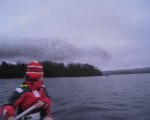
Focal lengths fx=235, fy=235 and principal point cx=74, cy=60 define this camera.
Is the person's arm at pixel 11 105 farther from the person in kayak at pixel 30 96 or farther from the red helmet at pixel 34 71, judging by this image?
the red helmet at pixel 34 71

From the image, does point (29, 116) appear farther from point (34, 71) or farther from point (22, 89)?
point (34, 71)

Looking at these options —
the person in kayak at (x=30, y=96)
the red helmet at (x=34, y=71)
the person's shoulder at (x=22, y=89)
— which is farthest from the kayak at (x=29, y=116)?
the red helmet at (x=34, y=71)

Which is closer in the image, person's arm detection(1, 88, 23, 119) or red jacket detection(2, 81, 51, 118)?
person's arm detection(1, 88, 23, 119)

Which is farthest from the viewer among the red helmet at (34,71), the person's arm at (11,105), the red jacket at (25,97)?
the red helmet at (34,71)

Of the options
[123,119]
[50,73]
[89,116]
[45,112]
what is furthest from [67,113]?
[50,73]

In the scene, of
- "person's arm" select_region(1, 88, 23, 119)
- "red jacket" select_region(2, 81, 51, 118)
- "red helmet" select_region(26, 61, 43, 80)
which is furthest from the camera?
"red helmet" select_region(26, 61, 43, 80)

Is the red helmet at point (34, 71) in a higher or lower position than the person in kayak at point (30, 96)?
higher

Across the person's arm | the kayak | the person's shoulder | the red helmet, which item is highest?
the red helmet

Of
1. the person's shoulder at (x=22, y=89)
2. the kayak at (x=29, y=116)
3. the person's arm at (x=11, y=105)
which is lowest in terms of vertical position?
the kayak at (x=29, y=116)

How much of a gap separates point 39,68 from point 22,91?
0.59 m

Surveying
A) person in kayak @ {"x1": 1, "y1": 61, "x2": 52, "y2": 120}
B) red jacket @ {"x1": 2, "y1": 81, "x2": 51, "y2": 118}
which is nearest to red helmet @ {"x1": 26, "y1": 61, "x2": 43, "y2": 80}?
person in kayak @ {"x1": 1, "y1": 61, "x2": 52, "y2": 120}

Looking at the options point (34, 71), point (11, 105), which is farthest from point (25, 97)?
point (34, 71)

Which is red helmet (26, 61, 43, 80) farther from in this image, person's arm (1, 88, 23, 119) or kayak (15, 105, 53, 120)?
kayak (15, 105, 53, 120)

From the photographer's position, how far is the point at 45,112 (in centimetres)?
522
